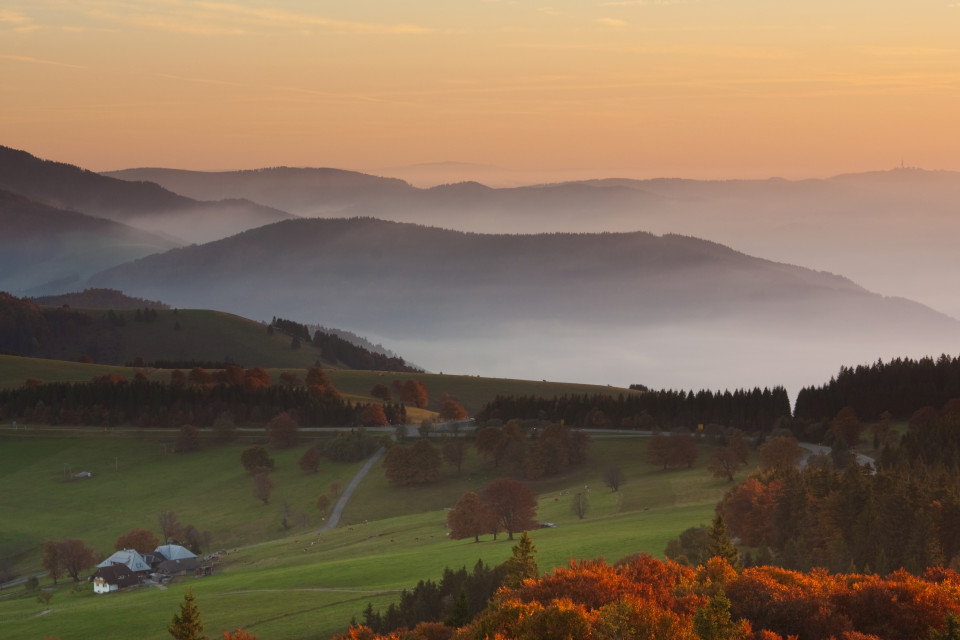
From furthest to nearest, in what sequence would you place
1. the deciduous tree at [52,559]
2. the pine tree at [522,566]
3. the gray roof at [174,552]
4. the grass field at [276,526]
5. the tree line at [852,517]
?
the gray roof at [174,552] < the deciduous tree at [52,559] < the grass field at [276,526] < the tree line at [852,517] < the pine tree at [522,566]

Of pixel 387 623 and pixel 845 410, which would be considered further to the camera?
pixel 845 410

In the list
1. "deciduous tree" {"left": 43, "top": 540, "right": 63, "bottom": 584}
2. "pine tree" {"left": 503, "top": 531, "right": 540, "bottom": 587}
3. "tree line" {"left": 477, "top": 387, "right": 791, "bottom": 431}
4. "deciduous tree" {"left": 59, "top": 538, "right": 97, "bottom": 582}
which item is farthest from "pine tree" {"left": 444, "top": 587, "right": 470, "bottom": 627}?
"tree line" {"left": 477, "top": 387, "right": 791, "bottom": 431}

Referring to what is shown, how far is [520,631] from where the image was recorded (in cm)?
5019

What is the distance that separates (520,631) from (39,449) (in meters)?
163

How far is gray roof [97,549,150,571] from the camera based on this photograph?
13236 centimetres

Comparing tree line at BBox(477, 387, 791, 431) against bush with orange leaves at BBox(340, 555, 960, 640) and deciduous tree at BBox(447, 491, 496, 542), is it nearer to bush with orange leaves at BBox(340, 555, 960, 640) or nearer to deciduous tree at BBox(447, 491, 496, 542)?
deciduous tree at BBox(447, 491, 496, 542)

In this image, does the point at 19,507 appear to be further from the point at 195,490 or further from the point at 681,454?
the point at 681,454

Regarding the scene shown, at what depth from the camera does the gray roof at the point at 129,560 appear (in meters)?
132

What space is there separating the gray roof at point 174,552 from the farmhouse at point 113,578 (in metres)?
5.69

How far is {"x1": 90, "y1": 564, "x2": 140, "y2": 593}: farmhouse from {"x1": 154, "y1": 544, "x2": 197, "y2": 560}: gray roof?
18.7 ft

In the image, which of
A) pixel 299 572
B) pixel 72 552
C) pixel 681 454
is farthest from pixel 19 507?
pixel 681 454

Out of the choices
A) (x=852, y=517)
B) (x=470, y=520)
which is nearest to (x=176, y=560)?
(x=470, y=520)

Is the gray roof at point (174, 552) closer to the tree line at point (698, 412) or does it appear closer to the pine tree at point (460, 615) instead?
the pine tree at point (460, 615)

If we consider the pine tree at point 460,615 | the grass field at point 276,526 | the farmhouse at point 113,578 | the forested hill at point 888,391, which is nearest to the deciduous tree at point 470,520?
the grass field at point 276,526
